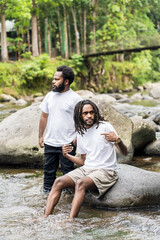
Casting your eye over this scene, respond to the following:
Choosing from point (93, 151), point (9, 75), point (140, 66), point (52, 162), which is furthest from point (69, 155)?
point (140, 66)

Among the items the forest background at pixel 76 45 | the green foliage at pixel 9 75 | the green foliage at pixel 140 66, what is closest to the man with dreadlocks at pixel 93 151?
the forest background at pixel 76 45

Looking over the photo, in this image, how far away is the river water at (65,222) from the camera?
3.78 m

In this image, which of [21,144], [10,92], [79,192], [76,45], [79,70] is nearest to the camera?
[79,192]

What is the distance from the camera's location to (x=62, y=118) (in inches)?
192

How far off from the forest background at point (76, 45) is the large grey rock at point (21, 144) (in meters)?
17.9

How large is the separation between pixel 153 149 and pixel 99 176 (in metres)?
3.88

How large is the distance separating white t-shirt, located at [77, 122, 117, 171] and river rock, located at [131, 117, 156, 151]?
3394 millimetres

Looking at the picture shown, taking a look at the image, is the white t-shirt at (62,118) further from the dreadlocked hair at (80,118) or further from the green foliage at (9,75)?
the green foliage at (9,75)

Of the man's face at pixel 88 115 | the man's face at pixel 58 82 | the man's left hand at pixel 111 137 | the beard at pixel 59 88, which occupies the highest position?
the man's face at pixel 58 82

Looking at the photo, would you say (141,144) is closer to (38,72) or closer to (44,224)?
(44,224)

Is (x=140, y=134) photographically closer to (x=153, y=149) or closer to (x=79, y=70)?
(x=153, y=149)

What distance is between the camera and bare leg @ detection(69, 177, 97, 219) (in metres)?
4.11

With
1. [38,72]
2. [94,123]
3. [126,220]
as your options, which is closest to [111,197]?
[126,220]

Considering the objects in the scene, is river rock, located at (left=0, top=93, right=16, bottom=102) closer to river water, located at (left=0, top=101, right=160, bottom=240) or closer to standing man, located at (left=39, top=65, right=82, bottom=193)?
river water, located at (left=0, top=101, right=160, bottom=240)
